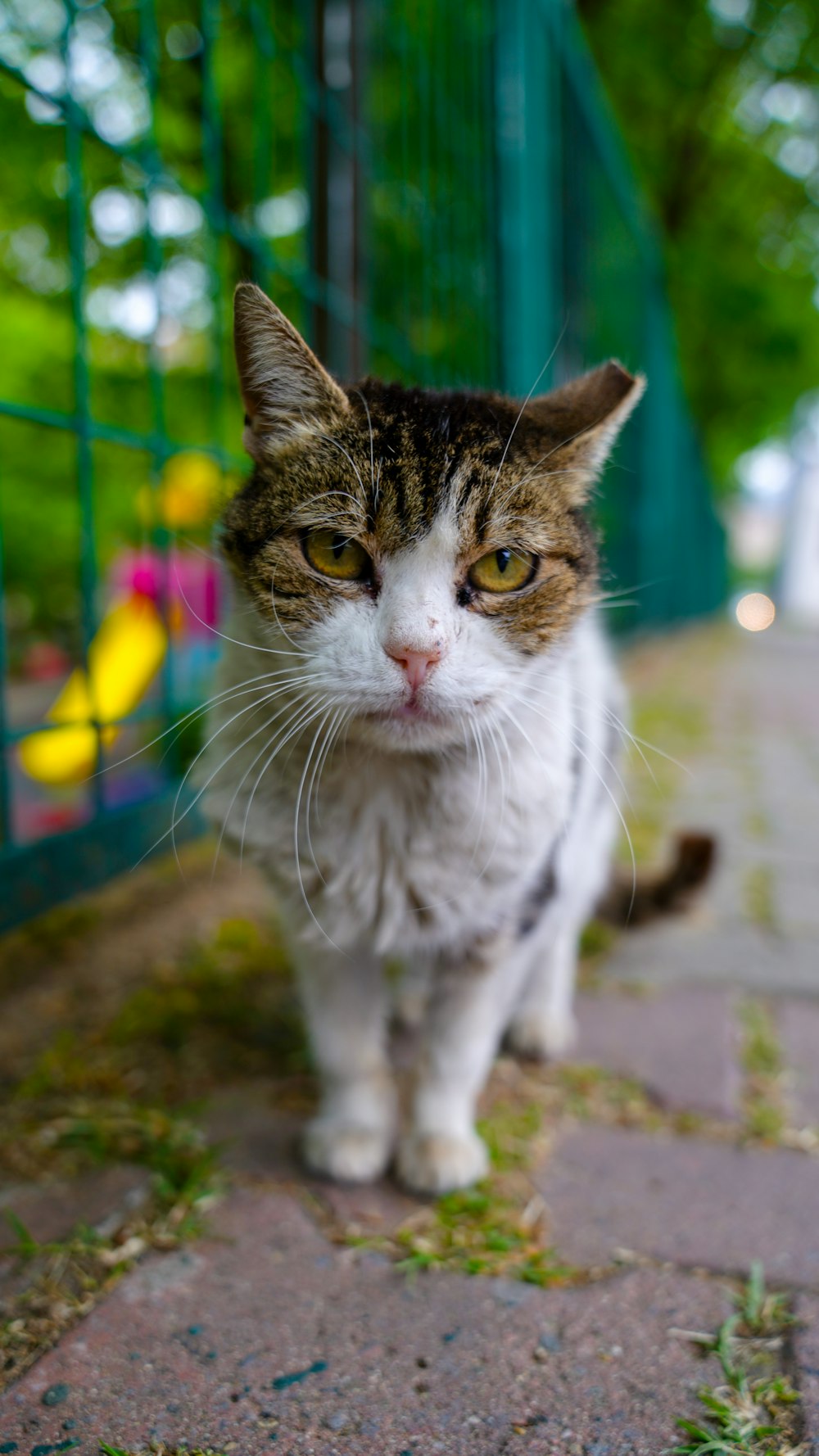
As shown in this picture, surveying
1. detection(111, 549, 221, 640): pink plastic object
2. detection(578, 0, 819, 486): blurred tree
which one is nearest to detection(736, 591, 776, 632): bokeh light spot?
detection(578, 0, 819, 486): blurred tree

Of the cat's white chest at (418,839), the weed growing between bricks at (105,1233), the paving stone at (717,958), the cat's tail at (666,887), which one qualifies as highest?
the cat's white chest at (418,839)

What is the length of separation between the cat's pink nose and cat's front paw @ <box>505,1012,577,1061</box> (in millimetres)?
976

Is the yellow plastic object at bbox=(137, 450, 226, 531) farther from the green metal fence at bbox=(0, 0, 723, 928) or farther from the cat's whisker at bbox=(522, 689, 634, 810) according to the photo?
the cat's whisker at bbox=(522, 689, 634, 810)

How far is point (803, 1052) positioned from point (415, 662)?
1.27 meters

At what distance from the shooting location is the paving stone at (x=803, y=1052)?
172 cm

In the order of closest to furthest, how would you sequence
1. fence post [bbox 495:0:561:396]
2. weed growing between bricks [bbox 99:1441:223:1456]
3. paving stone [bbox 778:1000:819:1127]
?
weed growing between bricks [bbox 99:1441:223:1456], paving stone [bbox 778:1000:819:1127], fence post [bbox 495:0:561:396]

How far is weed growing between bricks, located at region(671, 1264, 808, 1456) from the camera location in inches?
40.5

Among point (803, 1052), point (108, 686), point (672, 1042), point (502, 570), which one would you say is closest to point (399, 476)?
point (502, 570)

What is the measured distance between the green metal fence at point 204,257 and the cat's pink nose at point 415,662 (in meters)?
0.41

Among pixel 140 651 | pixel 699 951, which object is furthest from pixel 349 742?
pixel 140 651

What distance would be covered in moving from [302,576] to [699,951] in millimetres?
1561

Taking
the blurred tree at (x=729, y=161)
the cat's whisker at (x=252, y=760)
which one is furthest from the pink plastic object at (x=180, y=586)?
the blurred tree at (x=729, y=161)

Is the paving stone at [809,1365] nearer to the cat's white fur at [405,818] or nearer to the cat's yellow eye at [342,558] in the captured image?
the cat's white fur at [405,818]

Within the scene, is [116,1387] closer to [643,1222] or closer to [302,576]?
[643,1222]
